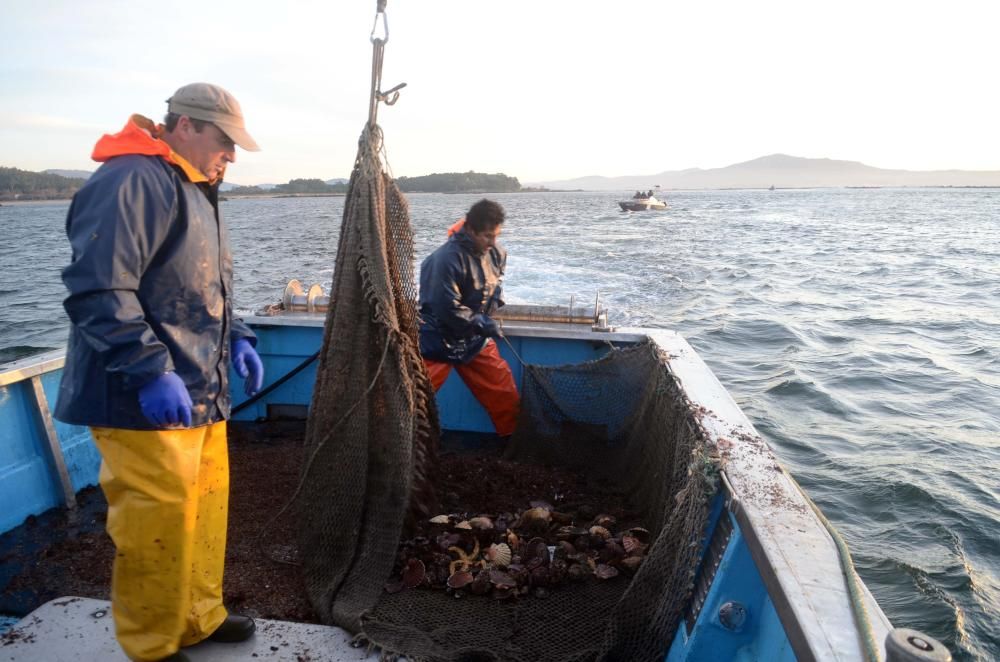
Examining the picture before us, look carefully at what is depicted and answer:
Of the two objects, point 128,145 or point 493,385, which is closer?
point 128,145

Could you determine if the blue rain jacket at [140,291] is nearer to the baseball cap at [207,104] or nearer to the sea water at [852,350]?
the baseball cap at [207,104]

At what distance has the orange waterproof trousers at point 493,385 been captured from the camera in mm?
4586

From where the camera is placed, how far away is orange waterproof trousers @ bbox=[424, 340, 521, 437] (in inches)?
181

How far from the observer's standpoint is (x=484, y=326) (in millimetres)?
4410

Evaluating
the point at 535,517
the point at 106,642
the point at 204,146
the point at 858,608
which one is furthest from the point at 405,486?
the point at 858,608

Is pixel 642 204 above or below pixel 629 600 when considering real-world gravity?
below

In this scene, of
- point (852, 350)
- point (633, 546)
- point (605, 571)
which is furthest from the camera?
point (852, 350)

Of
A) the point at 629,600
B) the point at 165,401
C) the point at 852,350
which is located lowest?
the point at 852,350

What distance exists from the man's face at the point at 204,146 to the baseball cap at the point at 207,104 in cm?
3

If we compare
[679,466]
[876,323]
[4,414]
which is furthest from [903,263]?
[4,414]

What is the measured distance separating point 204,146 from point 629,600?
2.27 m

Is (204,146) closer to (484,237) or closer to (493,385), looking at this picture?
(484,237)

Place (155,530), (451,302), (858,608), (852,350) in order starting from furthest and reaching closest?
(852,350) → (451,302) → (155,530) → (858,608)

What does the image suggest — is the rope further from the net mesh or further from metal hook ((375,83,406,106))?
metal hook ((375,83,406,106))
